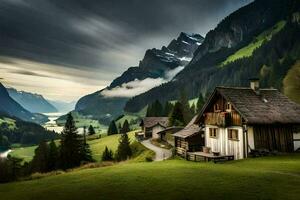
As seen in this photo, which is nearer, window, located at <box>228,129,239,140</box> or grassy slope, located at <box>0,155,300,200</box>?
grassy slope, located at <box>0,155,300,200</box>

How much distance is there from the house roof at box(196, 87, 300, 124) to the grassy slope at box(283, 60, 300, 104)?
82.0m

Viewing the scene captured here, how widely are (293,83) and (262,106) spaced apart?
115073 millimetres

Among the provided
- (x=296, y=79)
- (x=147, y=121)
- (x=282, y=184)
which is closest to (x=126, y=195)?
(x=282, y=184)

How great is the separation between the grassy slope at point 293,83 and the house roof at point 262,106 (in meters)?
82.0

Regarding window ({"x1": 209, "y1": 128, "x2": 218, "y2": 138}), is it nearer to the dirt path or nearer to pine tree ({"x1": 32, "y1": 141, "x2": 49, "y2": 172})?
the dirt path

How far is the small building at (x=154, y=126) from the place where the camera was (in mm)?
113406

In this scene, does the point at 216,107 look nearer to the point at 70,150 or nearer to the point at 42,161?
the point at 70,150

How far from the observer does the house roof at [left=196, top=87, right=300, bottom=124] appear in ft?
139

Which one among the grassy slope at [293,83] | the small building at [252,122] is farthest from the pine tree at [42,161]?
the grassy slope at [293,83]

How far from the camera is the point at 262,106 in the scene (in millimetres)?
45000

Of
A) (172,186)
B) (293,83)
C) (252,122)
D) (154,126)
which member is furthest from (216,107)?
(293,83)

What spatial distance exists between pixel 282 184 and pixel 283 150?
2098cm

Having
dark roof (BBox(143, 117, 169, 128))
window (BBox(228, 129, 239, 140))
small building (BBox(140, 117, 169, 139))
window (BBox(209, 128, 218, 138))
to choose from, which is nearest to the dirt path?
window (BBox(209, 128, 218, 138))

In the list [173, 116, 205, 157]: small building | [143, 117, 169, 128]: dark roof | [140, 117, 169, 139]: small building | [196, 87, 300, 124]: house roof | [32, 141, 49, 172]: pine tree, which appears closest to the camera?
[196, 87, 300, 124]: house roof
